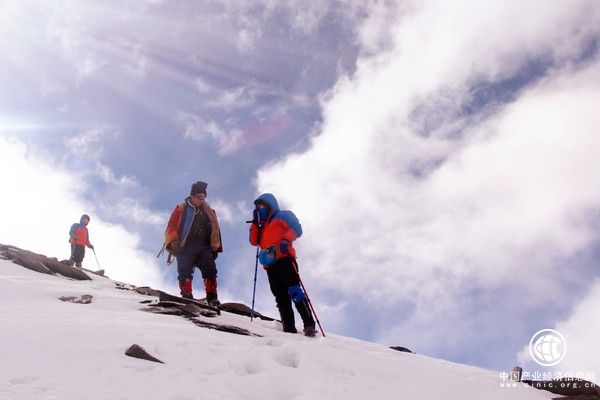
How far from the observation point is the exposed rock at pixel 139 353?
177 inches

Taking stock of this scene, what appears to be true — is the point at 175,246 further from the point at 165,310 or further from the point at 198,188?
the point at 165,310

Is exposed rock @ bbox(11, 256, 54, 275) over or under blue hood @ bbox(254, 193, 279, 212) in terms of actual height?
under

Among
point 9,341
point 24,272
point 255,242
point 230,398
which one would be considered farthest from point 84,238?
point 230,398

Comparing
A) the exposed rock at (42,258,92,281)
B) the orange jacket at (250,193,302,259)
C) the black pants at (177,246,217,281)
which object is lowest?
the exposed rock at (42,258,92,281)

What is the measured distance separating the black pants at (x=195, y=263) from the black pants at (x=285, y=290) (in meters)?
2.14

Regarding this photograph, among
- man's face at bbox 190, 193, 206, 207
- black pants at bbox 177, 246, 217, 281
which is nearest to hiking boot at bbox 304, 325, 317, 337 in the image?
black pants at bbox 177, 246, 217, 281

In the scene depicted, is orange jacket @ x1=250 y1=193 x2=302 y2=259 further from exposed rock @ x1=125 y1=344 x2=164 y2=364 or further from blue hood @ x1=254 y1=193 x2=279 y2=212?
exposed rock @ x1=125 y1=344 x2=164 y2=364

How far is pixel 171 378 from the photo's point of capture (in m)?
4.14

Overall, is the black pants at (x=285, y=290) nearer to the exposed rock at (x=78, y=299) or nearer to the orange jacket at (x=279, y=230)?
the orange jacket at (x=279, y=230)

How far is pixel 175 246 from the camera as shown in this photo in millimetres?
10781

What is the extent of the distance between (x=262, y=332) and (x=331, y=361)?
2049 mm

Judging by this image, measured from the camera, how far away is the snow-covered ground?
3775 mm

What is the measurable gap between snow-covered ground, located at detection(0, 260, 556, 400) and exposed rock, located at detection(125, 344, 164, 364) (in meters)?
0.07

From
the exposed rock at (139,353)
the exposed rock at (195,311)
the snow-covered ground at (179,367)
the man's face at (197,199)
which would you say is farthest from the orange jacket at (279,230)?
the exposed rock at (139,353)
